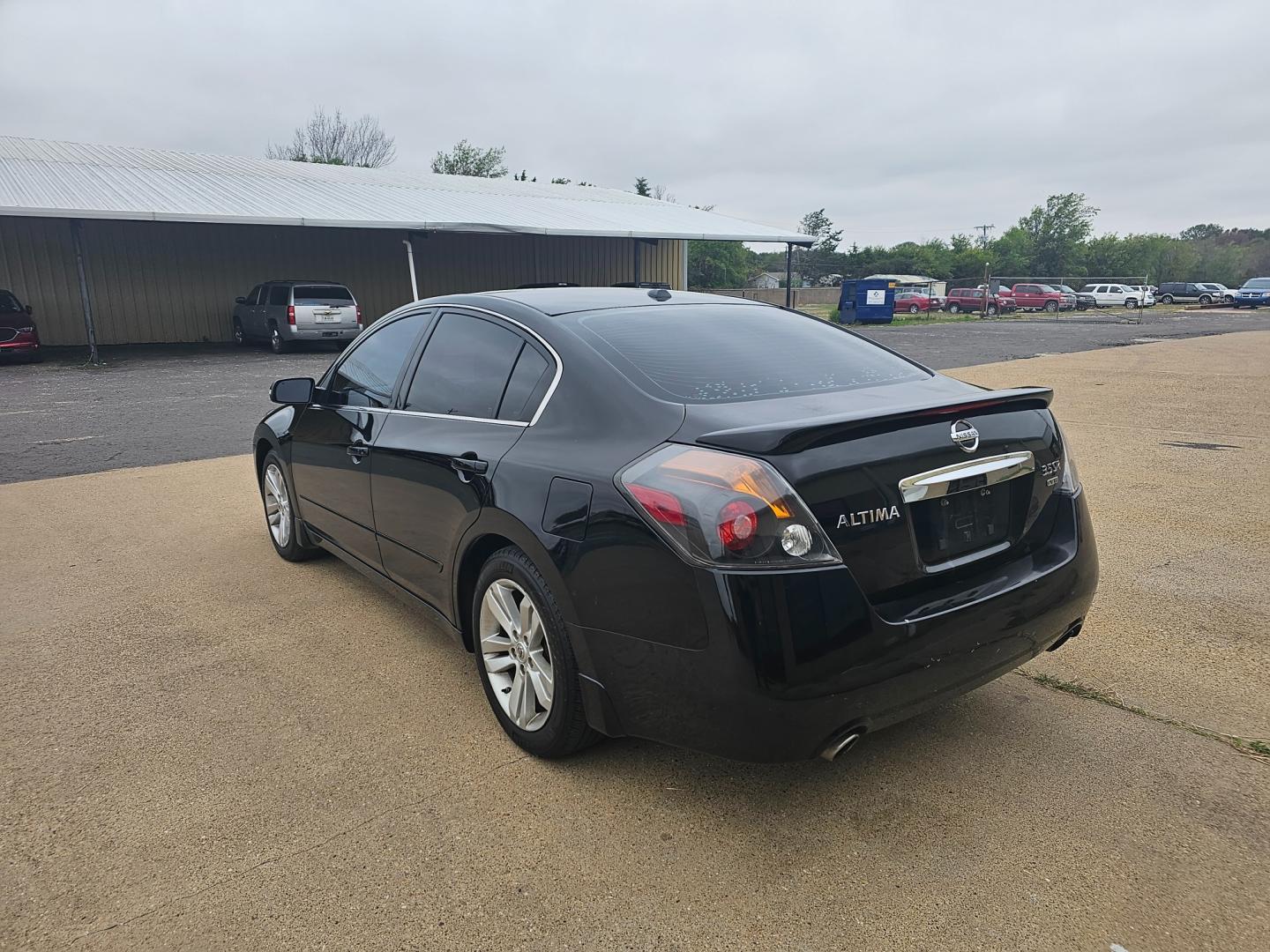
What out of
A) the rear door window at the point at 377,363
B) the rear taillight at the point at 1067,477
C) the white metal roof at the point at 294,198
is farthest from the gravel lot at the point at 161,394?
the rear taillight at the point at 1067,477

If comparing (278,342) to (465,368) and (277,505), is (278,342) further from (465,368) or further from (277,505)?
(465,368)

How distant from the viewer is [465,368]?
3445 mm

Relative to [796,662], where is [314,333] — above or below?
below

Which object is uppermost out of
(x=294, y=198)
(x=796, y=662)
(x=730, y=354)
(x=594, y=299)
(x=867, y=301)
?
(x=294, y=198)

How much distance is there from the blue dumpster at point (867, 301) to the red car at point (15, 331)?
28056 mm

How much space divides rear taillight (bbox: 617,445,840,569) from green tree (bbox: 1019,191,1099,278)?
73.4 metres

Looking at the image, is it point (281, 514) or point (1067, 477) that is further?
point (281, 514)

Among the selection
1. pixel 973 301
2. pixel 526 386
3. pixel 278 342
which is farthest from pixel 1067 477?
pixel 973 301

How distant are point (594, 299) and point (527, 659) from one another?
5.03ft

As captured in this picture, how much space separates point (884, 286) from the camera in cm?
3541

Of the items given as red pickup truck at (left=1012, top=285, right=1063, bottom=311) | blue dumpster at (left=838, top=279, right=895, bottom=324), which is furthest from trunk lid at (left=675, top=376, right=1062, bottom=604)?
red pickup truck at (left=1012, top=285, right=1063, bottom=311)

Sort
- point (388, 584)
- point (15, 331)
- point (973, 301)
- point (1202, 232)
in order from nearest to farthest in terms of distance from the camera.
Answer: point (388, 584) → point (15, 331) → point (973, 301) → point (1202, 232)

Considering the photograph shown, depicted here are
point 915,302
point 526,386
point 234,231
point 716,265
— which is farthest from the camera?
point 716,265

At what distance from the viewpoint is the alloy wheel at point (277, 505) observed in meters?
5.03
